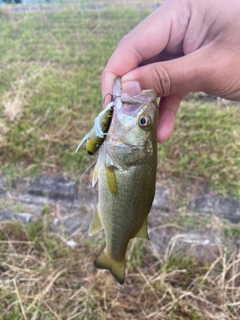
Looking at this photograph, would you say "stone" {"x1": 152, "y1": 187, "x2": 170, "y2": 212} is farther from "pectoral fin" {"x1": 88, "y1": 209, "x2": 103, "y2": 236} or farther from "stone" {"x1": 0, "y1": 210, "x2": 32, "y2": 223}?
"pectoral fin" {"x1": 88, "y1": 209, "x2": 103, "y2": 236}

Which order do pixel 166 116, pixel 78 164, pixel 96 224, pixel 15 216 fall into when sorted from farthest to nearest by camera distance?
pixel 78 164
pixel 15 216
pixel 166 116
pixel 96 224

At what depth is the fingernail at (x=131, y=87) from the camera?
161cm

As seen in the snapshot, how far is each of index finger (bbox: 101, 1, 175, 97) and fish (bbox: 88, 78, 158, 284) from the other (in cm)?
36

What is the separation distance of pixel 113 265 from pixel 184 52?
1.46 meters

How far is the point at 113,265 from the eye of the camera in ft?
5.80

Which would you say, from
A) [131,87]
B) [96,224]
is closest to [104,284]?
[96,224]

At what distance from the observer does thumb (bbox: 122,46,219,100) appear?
65.6 inches

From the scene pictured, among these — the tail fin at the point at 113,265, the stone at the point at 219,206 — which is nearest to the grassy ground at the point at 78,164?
the stone at the point at 219,206

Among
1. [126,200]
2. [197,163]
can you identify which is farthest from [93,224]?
[197,163]

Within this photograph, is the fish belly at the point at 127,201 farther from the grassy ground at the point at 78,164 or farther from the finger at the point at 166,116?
the grassy ground at the point at 78,164

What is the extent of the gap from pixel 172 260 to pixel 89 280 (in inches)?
27.0

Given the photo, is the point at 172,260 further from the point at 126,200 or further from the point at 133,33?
the point at 133,33

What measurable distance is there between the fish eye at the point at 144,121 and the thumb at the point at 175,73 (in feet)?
0.74

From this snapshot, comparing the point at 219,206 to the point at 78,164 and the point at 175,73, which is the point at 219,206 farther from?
the point at 175,73
